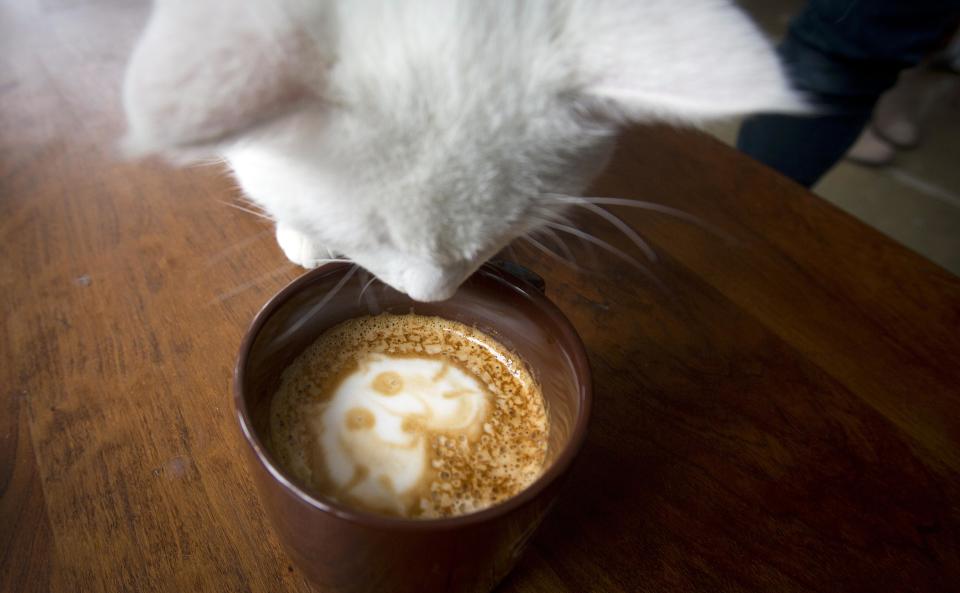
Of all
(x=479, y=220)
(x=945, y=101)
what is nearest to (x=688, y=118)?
(x=479, y=220)


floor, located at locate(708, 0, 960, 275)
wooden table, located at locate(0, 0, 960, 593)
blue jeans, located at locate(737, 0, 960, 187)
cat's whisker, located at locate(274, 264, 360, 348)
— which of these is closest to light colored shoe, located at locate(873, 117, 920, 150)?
floor, located at locate(708, 0, 960, 275)

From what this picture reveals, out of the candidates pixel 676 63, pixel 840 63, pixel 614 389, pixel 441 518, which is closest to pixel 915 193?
pixel 840 63

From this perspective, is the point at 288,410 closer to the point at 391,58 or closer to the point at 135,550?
the point at 135,550

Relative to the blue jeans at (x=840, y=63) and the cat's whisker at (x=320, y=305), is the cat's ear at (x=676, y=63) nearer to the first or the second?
the cat's whisker at (x=320, y=305)

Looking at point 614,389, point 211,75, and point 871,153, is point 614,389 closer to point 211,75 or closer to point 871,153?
point 211,75

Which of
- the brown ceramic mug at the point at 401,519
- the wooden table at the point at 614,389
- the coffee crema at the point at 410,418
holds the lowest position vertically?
the wooden table at the point at 614,389

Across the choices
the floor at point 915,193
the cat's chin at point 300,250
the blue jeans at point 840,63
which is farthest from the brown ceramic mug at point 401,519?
the floor at point 915,193

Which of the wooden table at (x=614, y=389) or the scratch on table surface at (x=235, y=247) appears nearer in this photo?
the wooden table at (x=614, y=389)

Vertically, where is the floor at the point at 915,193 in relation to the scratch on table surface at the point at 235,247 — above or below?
below
